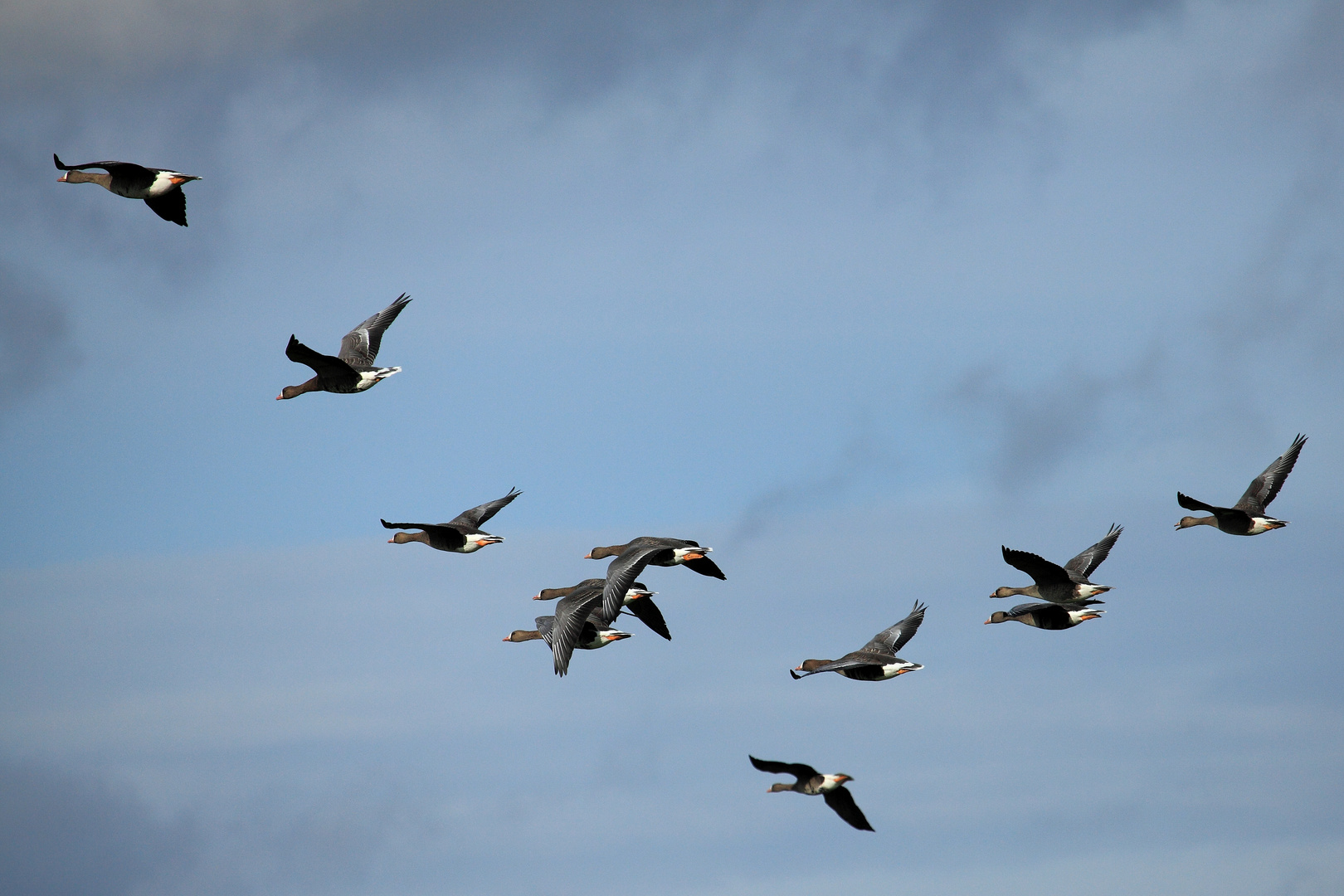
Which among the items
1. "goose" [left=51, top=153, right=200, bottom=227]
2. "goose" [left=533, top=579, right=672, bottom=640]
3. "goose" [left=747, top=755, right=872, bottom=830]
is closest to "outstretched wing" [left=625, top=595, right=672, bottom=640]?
"goose" [left=533, top=579, right=672, bottom=640]

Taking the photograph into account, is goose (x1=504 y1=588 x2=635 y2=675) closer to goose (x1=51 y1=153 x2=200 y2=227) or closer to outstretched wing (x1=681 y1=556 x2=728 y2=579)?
outstretched wing (x1=681 y1=556 x2=728 y2=579)

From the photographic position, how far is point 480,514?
35656mm

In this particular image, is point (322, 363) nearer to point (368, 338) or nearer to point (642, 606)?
point (368, 338)

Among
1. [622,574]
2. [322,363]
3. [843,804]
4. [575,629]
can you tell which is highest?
[322,363]

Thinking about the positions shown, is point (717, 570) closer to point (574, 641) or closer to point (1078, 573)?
point (574, 641)

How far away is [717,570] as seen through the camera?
32094 millimetres

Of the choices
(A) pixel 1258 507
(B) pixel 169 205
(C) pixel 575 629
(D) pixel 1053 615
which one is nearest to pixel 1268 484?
(A) pixel 1258 507

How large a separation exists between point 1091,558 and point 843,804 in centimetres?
1176

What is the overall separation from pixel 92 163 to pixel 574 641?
12.0 metres

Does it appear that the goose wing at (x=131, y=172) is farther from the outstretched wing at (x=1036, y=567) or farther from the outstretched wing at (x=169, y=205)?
the outstretched wing at (x=1036, y=567)

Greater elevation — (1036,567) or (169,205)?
(169,205)

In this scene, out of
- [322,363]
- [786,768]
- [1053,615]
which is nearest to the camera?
[786,768]

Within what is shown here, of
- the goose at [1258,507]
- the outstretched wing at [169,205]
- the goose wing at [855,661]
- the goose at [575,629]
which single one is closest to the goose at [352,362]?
the outstretched wing at [169,205]

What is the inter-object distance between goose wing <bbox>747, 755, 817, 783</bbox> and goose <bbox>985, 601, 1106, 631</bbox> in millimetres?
8424
